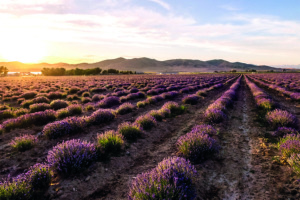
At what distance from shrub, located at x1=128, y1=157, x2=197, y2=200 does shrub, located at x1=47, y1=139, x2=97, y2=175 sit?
5.68 ft

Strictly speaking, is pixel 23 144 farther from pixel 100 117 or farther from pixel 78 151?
pixel 100 117

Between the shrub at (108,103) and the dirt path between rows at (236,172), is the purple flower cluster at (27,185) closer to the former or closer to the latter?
the dirt path between rows at (236,172)

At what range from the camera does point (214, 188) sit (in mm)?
3693

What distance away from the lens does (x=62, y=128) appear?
651 cm

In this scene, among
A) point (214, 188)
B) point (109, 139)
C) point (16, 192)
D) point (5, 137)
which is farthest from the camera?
point (5, 137)

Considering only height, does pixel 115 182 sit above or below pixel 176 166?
below

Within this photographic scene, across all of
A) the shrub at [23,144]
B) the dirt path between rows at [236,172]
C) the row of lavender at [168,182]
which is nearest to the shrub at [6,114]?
the shrub at [23,144]

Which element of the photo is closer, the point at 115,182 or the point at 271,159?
the point at 115,182

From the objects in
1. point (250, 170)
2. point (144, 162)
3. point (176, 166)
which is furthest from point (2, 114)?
point (250, 170)

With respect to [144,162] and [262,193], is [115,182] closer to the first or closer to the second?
[144,162]

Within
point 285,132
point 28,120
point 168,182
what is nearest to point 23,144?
point 28,120

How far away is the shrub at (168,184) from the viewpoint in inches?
111

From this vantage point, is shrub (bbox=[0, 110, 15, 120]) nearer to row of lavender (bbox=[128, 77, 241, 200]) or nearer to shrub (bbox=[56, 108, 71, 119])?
shrub (bbox=[56, 108, 71, 119])

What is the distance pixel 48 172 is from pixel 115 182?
1.48 meters
